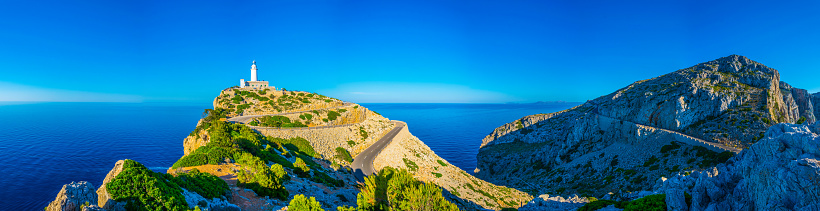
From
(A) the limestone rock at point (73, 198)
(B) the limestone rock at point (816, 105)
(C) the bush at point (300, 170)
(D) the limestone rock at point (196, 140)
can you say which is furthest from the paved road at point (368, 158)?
(B) the limestone rock at point (816, 105)

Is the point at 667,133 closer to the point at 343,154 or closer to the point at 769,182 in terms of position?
the point at 769,182

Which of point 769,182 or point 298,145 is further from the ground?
point 769,182

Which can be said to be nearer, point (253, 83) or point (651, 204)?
point (651, 204)

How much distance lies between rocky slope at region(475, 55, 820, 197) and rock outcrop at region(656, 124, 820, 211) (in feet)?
77.7

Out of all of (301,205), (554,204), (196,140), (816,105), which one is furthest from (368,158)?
(816,105)

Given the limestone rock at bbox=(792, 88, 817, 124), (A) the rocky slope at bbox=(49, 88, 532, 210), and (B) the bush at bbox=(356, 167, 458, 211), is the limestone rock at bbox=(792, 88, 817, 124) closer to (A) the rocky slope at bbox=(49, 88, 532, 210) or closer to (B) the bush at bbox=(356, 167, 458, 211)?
(A) the rocky slope at bbox=(49, 88, 532, 210)

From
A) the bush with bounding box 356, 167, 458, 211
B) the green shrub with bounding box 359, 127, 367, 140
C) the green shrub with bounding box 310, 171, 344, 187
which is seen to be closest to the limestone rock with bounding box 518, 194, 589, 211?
the bush with bounding box 356, 167, 458, 211

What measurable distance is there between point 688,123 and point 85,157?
117m

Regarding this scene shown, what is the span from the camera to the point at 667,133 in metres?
43.1

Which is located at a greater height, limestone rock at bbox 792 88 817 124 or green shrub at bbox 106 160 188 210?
limestone rock at bbox 792 88 817 124

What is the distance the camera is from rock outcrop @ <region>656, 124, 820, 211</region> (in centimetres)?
1093

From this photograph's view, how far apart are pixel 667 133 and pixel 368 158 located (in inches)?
1762

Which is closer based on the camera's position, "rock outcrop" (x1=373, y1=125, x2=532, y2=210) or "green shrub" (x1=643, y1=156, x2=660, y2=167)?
"rock outcrop" (x1=373, y1=125, x2=532, y2=210)

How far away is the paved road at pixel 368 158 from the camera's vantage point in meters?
39.8
